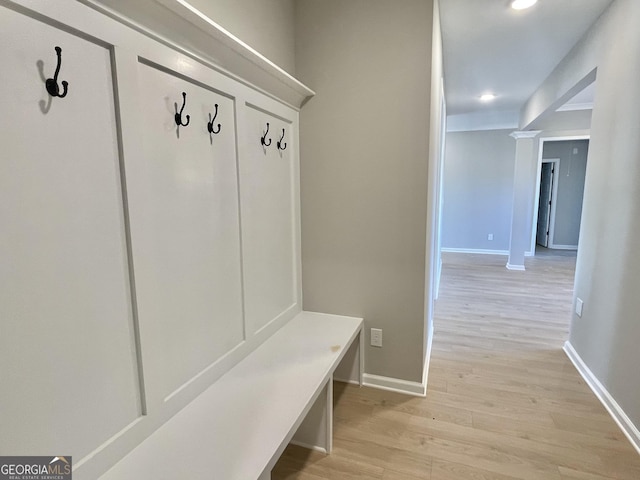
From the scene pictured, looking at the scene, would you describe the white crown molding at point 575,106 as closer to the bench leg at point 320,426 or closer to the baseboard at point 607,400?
the baseboard at point 607,400

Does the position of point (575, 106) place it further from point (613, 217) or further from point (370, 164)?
point (370, 164)

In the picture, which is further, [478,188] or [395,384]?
[478,188]

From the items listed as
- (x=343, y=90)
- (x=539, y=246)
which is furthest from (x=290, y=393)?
(x=539, y=246)

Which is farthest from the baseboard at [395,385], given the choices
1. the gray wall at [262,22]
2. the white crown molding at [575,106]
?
the white crown molding at [575,106]

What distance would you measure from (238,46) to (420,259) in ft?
4.75

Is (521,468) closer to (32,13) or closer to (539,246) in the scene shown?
(32,13)

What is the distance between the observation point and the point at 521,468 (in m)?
1.59

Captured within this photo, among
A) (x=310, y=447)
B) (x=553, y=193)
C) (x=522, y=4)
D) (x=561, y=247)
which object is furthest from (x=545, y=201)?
(x=310, y=447)

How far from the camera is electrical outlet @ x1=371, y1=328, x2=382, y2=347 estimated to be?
2178 millimetres

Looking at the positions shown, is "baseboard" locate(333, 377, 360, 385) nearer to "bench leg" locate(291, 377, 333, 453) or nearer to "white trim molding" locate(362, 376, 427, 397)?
"white trim molding" locate(362, 376, 427, 397)

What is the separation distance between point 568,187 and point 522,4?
649cm

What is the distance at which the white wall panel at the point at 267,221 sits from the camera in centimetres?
164

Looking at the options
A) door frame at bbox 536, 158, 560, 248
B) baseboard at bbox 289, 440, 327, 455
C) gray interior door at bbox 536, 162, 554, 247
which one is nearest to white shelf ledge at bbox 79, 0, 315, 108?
baseboard at bbox 289, 440, 327, 455

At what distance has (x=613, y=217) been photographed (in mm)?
2076
